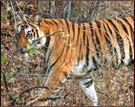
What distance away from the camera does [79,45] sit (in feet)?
20.1

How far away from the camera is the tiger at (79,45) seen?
584cm

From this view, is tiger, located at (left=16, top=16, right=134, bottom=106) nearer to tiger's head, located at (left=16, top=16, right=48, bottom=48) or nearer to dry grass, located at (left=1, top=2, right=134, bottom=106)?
tiger's head, located at (left=16, top=16, right=48, bottom=48)

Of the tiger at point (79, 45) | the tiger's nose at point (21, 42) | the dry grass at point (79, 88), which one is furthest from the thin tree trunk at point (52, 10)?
the tiger's nose at point (21, 42)

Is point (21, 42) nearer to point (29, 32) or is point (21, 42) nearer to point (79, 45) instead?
point (29, 32)

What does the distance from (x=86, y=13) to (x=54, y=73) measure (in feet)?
9.06

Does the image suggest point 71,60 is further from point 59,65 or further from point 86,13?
point 86,13

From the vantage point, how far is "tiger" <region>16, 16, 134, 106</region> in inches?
230

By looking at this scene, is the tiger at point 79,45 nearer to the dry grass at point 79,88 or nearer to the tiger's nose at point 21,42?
the tiger's nose at point 21,42

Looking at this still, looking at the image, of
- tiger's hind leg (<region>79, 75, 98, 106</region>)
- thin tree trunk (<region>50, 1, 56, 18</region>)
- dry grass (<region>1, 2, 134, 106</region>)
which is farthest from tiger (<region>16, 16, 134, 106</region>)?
thin tree trunk (<region>50, 1, 56, 18</region>)

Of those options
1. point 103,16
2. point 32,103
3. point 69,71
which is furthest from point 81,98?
point 103,16

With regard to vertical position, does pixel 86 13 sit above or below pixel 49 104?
above

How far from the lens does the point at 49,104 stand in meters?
5.42

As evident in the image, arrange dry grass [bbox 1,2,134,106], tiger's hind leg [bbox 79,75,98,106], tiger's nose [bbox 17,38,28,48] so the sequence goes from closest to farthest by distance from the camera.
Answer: dry grass [bbox 1,2,134,106] < tiger's nose [bbox 17,38,28,48] < tiger's hind leg [bbox 79,75,98,106]

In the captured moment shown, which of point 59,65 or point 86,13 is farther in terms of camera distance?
point 86,13
